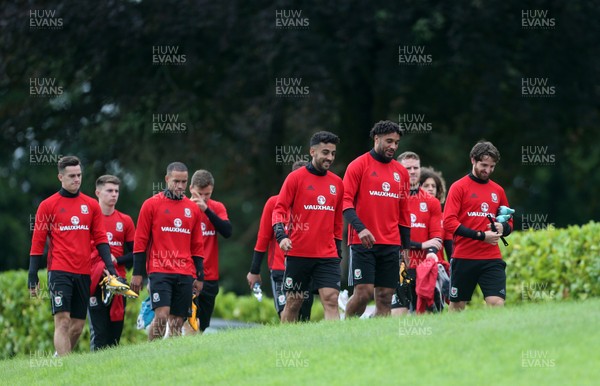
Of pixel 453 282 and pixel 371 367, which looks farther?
pixel 453 282

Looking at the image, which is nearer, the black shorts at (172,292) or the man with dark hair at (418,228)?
the black shorts at (172,292)

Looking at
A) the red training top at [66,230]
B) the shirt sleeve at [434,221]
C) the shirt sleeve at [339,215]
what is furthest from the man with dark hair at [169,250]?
the shirt sleeve at [434,221]

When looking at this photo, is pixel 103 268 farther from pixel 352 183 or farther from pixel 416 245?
pixel 416 245

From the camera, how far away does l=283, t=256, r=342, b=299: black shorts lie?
14.3 metres

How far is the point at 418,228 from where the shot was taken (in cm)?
1608

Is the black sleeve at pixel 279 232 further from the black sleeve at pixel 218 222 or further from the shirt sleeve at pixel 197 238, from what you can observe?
the black sleeve at pixel 218 222

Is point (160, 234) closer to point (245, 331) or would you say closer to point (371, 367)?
point (245, 331)

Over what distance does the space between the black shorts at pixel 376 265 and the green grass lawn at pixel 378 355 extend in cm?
72

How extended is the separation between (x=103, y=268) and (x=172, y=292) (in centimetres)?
112

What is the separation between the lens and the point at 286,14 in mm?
22219

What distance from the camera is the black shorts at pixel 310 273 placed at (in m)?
14.3

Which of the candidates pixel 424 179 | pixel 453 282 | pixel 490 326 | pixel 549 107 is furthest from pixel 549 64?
pixel 490 326

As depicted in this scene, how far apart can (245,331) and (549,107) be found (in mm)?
10859

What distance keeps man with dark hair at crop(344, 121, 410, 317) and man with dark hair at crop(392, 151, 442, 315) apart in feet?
4.29
